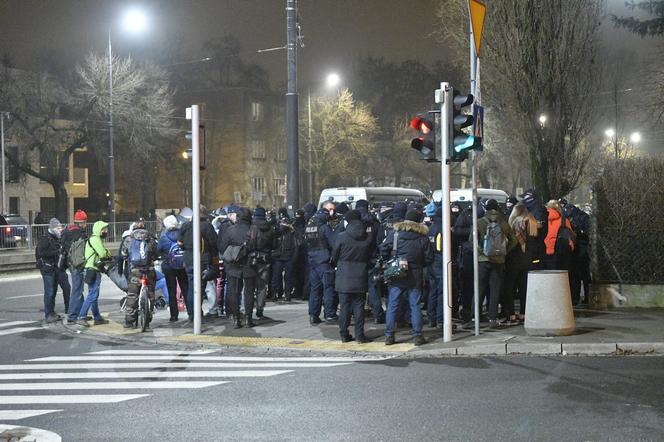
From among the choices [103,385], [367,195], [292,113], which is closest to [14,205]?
[367,195]

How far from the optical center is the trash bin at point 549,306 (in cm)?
1166

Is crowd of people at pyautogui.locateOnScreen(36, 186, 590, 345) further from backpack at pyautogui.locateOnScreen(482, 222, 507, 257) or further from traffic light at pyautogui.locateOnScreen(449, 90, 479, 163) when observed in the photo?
traffic light at pyautogui.locateOnScreen(449, 90, 479, 163)

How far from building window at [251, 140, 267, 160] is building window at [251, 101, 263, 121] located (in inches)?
75.8

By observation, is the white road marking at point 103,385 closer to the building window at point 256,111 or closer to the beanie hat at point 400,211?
the beanie hat at point 400,211

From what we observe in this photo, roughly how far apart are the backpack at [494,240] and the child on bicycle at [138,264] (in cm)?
526

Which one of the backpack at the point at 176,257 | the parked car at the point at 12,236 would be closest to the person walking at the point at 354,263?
the backpack at the point at 176,257

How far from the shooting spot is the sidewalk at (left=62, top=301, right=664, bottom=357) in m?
10.9

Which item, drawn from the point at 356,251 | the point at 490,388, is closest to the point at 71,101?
the point at 356,251

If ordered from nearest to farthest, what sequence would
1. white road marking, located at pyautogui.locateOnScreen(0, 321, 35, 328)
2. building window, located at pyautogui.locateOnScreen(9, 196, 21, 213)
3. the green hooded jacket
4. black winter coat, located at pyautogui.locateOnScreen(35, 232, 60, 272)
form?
1. the green hooded jacket
2. black winter coat, located at pyautogui.locateOnScreen(35, 232, 60, 272)
3. white road marking, located at pyautogui.locateOnScreen(0, 321, 35, 328)
4. building window, located at pyautogui.locateOnScreen(9, 196, 21, 213)

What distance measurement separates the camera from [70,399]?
8477 mm

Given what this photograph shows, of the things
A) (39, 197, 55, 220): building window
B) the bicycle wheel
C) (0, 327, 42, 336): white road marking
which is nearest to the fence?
(0, 327, 42, 336): white road marking

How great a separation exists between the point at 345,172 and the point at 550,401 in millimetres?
53819

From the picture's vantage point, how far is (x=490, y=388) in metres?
8.63

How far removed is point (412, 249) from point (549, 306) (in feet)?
6.95
